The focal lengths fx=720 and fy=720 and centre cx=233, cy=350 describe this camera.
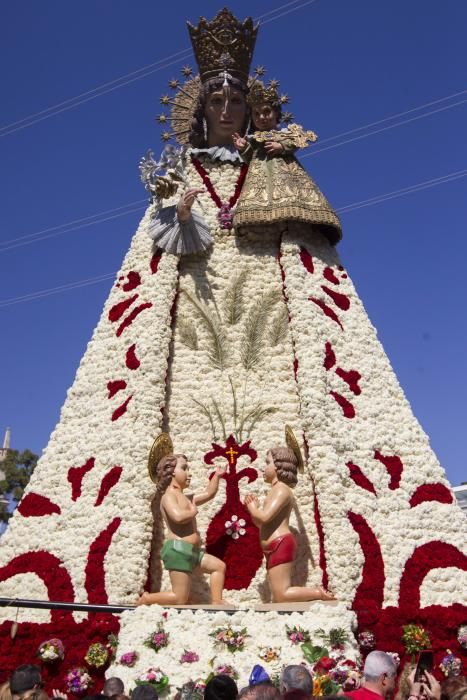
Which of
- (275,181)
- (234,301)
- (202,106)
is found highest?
(202,106)

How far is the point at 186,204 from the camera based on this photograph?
31.2 feet

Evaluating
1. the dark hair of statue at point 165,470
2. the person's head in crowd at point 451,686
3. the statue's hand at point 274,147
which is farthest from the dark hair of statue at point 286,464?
the statue's hand at point 274,147

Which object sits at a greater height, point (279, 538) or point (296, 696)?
point (279, 538)

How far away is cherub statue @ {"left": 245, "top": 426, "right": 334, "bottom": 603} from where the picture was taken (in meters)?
7.18

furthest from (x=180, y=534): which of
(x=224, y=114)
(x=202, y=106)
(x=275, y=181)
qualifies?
(x=202, y=106)

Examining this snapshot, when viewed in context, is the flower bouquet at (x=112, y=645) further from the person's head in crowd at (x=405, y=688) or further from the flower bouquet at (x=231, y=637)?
the person's head in crowd at (x=405, y=688)

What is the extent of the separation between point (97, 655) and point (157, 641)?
62cm

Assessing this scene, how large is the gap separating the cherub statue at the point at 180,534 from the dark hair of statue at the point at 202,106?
18.1 feet

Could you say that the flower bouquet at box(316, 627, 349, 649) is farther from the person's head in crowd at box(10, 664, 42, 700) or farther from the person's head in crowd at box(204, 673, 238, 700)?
the person's head in crowd at box(204, 673, 238, 700)

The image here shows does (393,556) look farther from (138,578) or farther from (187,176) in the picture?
(187,176)

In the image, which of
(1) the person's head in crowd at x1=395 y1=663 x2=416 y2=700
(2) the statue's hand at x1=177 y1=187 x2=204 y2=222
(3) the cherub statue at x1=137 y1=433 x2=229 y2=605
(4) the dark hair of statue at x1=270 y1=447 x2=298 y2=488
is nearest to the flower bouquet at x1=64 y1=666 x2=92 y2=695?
(3) the cherub statue at x1=137 y1=433 x2=229 y2=605

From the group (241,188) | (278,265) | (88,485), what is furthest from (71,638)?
(241,188)

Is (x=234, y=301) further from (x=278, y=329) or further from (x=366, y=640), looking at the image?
(x=366, y=640)

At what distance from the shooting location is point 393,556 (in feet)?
25.7
